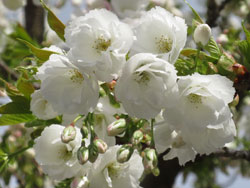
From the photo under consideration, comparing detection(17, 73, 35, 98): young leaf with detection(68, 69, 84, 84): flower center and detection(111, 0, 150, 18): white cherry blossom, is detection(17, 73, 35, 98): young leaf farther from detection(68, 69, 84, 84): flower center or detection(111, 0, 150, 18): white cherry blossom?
detection(111, 0, 150, 18): white cherry blossom

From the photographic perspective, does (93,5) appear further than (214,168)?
No

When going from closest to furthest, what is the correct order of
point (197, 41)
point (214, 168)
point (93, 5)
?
point (197, 41) < point (93, 5) < point (214, 168)

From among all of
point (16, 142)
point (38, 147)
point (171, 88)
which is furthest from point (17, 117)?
point (16, 142)

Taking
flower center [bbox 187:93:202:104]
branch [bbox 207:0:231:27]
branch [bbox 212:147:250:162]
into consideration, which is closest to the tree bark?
branch [bbox 207:0:231:27]

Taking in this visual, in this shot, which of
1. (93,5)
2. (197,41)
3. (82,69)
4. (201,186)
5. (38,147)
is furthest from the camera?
(201,186)

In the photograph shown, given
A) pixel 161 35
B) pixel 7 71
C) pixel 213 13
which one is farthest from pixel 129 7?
pixel 161 35

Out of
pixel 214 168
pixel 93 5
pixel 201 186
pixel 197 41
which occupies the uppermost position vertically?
pixel 197 41

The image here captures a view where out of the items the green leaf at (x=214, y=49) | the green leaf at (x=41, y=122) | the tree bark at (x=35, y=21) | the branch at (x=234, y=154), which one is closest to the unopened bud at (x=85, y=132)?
the green leaf at (x=41, y=122)

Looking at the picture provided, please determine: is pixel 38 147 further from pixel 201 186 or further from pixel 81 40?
pixel 201 186

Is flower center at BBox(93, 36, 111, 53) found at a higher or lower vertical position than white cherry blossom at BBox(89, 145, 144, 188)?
higher
